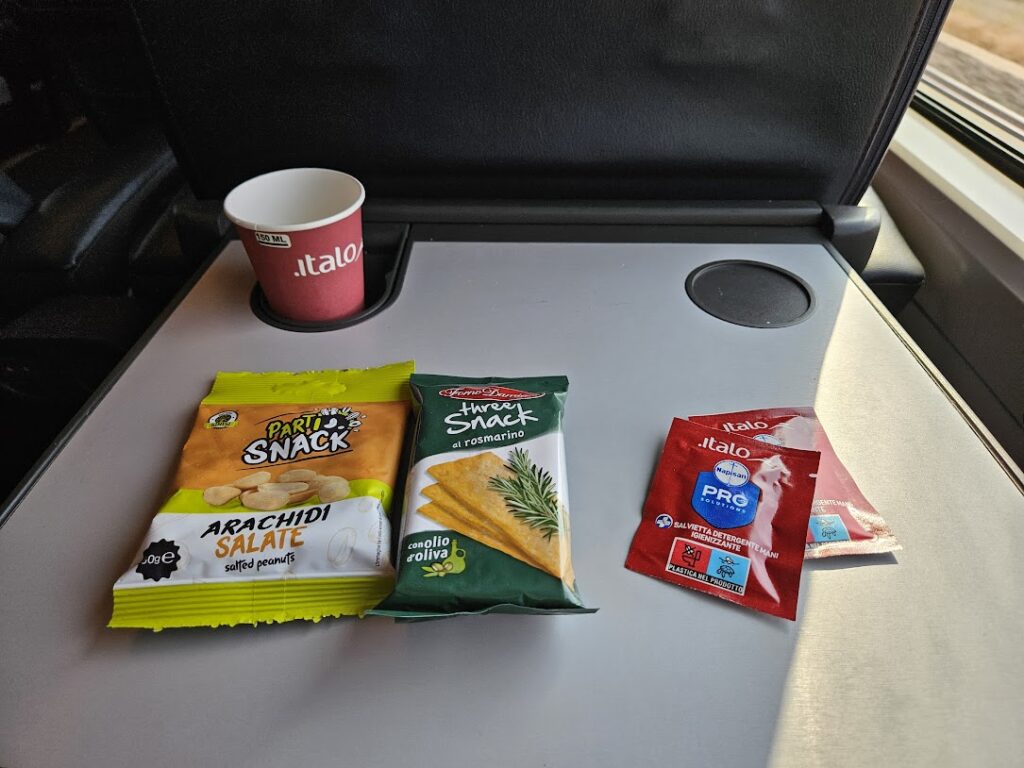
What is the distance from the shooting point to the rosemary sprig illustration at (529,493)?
476 millimetres

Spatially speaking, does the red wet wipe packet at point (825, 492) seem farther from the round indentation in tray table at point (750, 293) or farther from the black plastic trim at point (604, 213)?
the black plastic trim at point (604, 213)

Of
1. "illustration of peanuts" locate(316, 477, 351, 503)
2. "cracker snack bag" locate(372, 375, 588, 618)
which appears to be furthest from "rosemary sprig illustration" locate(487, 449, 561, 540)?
"illustration of peanuts" locate(316, 477, 351, 503)

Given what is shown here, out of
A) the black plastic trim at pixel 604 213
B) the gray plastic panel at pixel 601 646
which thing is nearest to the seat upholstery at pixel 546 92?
the black plastic trim at pixel 604 213

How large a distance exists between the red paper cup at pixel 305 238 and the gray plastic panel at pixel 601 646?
0.42ft

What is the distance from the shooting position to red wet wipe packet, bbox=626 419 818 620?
48 centimetres

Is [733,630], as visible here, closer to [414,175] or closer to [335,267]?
[335,267]

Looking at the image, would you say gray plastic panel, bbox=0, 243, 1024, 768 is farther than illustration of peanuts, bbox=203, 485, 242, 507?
No

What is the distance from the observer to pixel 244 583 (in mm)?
455

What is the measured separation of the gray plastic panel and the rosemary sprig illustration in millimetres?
42

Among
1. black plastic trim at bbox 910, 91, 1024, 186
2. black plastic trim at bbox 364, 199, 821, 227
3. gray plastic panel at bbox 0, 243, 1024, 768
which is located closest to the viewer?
gray plastic panel at bbox 0, 243, 1024, 768

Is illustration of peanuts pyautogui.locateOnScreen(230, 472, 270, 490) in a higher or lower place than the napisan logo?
lower

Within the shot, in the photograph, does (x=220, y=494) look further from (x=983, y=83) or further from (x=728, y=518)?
(x=983, y=83)

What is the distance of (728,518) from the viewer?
0.52 meters

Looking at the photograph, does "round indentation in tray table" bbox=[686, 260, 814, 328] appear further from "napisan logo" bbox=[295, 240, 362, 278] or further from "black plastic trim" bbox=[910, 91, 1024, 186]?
"black plastic trim" bbox=[910, 91, 1024, 186]
